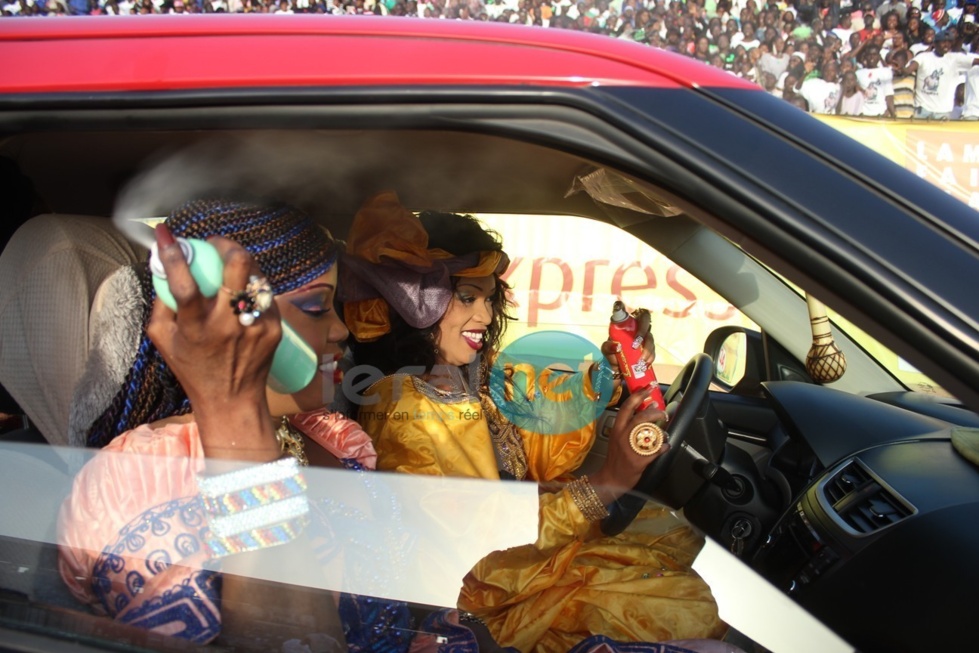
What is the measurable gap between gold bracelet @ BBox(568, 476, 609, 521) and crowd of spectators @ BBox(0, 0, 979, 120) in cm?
753

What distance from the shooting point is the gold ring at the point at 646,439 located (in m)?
1.87

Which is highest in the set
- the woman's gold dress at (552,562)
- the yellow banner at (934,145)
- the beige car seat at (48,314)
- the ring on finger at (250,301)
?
the ring on finger at (250,301)

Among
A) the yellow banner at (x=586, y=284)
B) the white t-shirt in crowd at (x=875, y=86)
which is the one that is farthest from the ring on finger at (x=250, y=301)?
the white t-shirt in crowd at (x=875, y=86)

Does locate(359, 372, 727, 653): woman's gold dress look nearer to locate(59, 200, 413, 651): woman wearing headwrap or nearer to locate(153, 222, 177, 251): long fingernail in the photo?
locate(59, 200, 413, 651): woman wearing headwrap

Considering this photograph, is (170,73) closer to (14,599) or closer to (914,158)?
(14,599)

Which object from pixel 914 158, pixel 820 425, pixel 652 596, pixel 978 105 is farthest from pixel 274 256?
pixel 978 105

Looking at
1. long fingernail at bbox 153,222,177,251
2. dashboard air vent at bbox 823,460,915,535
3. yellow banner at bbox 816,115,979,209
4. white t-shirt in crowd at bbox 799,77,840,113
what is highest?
long fingernail at bbox 153,222,177,251

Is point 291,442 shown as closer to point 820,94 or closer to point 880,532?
point 880,532

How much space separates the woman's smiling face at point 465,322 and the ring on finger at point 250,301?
3.11 ft

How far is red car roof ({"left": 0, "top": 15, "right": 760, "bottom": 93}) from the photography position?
103 cm

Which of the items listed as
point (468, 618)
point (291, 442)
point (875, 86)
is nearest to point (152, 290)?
point (291, 442)

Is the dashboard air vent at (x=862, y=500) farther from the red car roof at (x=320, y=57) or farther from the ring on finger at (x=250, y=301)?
the ring on finger at (x=250, y=301)

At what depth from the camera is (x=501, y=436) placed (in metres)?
1.99

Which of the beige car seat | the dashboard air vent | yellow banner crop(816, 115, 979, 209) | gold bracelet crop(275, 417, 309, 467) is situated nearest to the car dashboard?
the dashboard air vent
